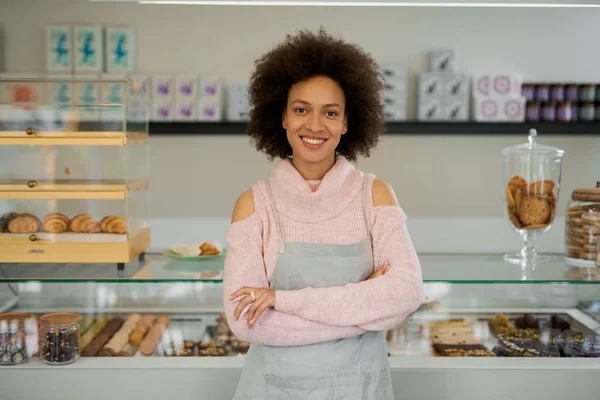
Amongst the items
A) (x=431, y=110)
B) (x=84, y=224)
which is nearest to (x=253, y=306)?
(x=84, y=224)

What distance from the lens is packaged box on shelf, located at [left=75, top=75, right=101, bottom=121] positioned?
2006mm

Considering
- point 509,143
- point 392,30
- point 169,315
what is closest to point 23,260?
point 169,315

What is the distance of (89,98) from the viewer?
201 cm

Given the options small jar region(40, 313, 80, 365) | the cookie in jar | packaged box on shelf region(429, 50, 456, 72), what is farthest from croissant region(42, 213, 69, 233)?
packaged box on shelf region(429, 50, 456, 72)

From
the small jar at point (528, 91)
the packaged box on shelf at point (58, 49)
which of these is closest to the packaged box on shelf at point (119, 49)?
the packaged box on shelf at point (58, 49)

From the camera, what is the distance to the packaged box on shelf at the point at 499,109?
3.99 metres

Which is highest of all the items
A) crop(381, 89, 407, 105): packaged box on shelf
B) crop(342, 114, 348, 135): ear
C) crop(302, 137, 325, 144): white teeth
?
crop(381, 89, 407, 105): packaged box on shelf

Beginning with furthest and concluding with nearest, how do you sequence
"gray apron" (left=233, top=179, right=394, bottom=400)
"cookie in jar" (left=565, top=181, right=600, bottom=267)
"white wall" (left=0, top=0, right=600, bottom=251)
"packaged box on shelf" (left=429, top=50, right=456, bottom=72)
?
"white wall" (left=0, top=0, right=600, bottom=251) → "packaged box on shelf" (left=429, top=50, right=456, bottom=72) → "cookie in jar" (left=565, top=181, right=600, bottom=267) → "gray apron" (left=233, top=179, right=394, bottom=400)

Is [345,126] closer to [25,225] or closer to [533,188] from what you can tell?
[533,188]

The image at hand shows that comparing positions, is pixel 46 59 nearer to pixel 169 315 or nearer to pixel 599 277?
pixel 169 315

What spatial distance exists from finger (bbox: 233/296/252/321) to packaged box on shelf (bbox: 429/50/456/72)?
292 cm

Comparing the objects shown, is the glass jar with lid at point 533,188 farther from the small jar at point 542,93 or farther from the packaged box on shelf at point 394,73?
the small jar at point 542,93

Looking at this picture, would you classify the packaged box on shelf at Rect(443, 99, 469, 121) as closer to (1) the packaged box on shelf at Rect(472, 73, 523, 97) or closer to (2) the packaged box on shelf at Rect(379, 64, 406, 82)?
(1) the packaged box on shelf at Rect(472, 73, 523, 97)

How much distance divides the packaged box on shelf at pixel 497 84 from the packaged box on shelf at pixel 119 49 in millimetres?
2058
